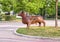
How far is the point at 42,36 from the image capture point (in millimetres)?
12055

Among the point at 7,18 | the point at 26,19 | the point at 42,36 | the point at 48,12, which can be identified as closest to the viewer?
the point at 42,36

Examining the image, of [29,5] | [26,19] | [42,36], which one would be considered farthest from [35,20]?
[29,5]

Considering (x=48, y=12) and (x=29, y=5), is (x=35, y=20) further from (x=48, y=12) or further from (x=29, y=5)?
(x=48, y=12)

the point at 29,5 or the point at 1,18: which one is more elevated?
the point at 29,5

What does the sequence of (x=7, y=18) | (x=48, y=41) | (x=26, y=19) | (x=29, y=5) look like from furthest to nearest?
(x=7, y=18)
(x=29, y=5)
(x=26, y=19)
(x=48, y=41)

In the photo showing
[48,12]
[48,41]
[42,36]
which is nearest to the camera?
[48,41]

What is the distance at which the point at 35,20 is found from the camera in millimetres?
16516

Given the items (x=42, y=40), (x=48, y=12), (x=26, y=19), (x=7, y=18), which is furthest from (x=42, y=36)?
(x=48, y=12)

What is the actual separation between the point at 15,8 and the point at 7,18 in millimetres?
2365

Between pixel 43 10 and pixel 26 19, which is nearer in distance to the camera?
pixel 26 19

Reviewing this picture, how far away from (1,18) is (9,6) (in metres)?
2.64

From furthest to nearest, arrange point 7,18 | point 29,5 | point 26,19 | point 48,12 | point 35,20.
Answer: point 48,12 < point 7,18 < point 29,5 < point 35,20 < point 26,19

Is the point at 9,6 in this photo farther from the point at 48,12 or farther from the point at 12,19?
the point at 48,12

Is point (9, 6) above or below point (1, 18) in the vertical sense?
above
